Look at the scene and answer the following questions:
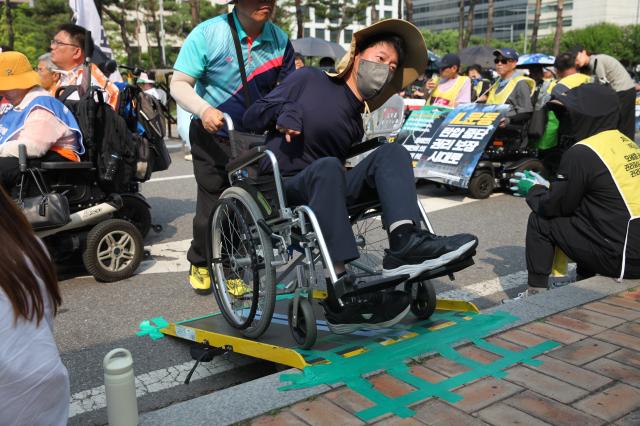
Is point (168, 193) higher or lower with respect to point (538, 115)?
lower

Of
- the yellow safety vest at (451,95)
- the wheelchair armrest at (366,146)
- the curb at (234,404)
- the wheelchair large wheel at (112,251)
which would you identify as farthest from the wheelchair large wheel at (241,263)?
the yellow safety vest at (451,95)

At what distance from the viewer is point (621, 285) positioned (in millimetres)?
3691

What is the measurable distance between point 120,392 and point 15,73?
325cm

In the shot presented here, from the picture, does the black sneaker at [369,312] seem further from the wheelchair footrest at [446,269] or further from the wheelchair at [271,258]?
the wheelchair footrest at [446,269]

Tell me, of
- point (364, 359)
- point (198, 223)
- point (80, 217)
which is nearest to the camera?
point (364, 359)

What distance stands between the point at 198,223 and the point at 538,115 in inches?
192

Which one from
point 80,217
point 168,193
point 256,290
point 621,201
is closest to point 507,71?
point 168,193

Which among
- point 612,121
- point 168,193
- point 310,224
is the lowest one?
point 168,193

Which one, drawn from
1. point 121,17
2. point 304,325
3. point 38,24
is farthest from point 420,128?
point 38,24

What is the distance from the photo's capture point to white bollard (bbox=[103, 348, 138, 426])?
2082 mm

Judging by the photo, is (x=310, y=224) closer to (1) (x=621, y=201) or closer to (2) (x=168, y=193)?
(1) (x=621, y=201)

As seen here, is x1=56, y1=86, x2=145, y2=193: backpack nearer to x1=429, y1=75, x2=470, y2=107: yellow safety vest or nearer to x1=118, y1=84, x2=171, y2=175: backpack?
x1=118, y1=84, x2=171, y2=175: backpack

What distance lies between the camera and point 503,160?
8.10 meters

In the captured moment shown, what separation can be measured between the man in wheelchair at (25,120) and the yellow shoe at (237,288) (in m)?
1.89
